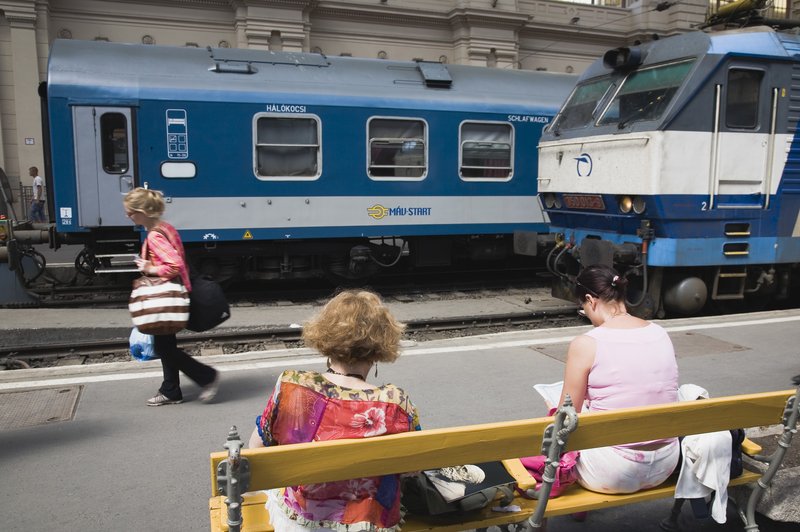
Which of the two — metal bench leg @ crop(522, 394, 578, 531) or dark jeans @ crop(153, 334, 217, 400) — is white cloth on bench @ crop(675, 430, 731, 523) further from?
dark jeans @ crop(153, 334, 217, 400)

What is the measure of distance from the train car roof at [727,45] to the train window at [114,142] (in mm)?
7414

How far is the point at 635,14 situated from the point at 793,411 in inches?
1226

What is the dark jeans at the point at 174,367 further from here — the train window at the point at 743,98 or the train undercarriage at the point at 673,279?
the train window at the point at 743,98

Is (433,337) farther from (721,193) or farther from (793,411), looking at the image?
(793,411)

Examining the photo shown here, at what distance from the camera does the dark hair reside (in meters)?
3.15

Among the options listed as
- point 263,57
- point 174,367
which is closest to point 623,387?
point 174,367

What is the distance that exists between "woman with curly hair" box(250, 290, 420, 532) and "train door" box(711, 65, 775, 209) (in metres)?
6.59

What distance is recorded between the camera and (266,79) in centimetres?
1054

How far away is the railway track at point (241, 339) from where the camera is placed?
7102 millimetres

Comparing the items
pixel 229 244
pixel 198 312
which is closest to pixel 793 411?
pixel 198 312

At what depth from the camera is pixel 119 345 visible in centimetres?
740

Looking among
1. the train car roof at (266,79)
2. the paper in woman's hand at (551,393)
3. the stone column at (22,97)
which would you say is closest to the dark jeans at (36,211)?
the stone column at (22,97)

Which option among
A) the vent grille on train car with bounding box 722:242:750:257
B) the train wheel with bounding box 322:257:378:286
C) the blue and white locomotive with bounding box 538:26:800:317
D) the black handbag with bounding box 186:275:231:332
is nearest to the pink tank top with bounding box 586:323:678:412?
the black handbag with bounding box 186:275:231:332

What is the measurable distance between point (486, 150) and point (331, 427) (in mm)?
10001
